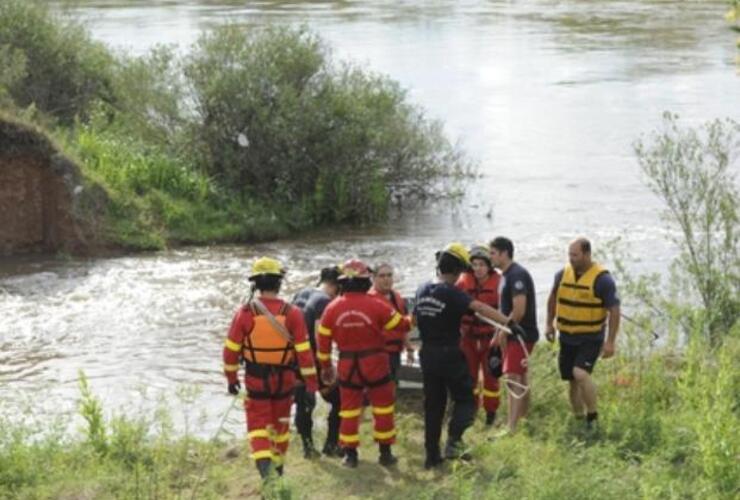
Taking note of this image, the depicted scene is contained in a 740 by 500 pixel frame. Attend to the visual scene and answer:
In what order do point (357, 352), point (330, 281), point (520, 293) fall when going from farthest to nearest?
point (330, 281), point (520, 293), point (357, 352)

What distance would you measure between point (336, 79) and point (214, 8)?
3655 cm

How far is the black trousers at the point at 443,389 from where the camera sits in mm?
9664

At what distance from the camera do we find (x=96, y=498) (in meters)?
9.30

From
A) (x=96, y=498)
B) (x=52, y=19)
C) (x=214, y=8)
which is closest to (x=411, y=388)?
(x=96, y=498)

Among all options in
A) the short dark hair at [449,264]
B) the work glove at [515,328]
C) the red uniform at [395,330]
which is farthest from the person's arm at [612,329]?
the red uniform at [395,330]

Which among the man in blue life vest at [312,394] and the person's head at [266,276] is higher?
the person's head at [266,276]

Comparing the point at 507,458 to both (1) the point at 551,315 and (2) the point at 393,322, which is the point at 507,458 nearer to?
(2) the point at 393,322

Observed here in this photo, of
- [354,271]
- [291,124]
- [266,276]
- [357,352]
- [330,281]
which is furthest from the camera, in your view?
[291,124]

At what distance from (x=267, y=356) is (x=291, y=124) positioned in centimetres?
1641

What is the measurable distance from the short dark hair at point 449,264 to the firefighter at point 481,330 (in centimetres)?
113

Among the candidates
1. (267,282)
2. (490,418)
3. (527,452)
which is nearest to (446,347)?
(527,452)

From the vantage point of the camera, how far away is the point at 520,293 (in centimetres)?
1002

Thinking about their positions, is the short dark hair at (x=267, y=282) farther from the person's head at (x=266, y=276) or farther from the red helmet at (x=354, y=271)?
the red helmet at (x=354, y=271)

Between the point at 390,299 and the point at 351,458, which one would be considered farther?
the point at 390,299
